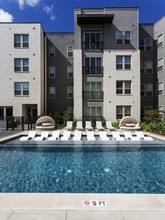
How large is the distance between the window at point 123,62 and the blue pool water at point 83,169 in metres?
14.3

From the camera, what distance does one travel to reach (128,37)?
2334 cm

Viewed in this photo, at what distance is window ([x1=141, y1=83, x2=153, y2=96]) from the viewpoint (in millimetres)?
25328

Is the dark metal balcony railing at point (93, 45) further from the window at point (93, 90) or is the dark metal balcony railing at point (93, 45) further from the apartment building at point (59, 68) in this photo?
the window at point (93, 90)

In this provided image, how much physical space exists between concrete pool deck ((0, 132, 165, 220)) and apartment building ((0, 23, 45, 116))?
20440mm

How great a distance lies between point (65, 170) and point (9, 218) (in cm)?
397

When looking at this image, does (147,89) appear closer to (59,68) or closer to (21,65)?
(59,68)

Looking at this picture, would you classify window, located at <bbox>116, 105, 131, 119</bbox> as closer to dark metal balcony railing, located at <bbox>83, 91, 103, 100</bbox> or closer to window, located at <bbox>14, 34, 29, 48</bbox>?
dark metal balcony railing, located at <bbox>83, 91, 103, 100</bbox>

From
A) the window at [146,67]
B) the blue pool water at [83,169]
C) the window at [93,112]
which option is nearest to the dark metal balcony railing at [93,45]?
the window at [146,67]

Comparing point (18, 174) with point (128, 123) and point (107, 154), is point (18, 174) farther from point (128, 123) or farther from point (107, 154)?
point (128, 123)

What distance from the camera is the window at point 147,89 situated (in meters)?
25.3

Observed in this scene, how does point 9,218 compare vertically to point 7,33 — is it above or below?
below

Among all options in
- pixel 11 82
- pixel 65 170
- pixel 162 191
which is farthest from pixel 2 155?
pixel 11 82

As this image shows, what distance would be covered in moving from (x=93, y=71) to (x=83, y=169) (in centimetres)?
1760

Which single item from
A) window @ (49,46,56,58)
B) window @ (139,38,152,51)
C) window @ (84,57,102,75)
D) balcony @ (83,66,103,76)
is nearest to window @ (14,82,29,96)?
window @ (49,46,56,58)
